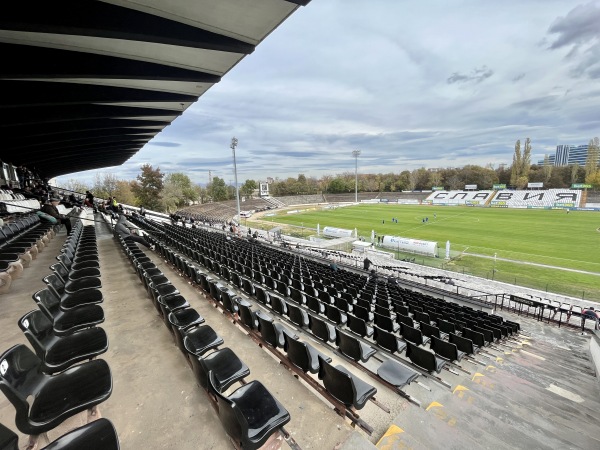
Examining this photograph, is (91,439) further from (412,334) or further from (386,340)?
(412,334)

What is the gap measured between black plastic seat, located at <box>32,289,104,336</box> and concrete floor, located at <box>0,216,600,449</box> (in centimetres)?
61

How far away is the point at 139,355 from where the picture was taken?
3.85 m

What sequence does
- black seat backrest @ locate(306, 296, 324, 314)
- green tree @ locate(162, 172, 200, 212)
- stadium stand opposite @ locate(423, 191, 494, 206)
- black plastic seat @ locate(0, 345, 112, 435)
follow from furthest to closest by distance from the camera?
stadium stand opposite @ locate(423, 191, 494, 206)
green tree @ locate(162, 172, 200, 212)
black seat backrest @ locate(306, 296, 324, 314)
black plastic seat @ locate(0, 345, 112, 435)

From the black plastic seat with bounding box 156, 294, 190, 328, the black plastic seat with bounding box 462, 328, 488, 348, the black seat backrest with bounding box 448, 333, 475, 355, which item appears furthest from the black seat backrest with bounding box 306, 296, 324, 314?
the black plastic seat with bounding box 462, 328, 488, 348

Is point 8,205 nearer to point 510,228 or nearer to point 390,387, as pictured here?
point 390,387

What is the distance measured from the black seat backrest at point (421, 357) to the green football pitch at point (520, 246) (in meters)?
13.9

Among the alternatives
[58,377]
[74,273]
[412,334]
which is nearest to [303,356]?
[58,377]

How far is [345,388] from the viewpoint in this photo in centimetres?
280

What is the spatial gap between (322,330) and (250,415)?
2.58 m

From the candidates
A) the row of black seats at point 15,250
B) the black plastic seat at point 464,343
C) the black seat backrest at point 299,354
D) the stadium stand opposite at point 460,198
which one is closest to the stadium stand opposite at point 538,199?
the stadium stand opposite at point 460,198

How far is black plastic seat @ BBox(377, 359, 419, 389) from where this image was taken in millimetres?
3645

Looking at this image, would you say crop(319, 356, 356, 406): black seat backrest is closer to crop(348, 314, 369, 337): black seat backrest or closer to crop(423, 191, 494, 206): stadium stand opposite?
crop(348, 314, 369, 337): black seat backrest

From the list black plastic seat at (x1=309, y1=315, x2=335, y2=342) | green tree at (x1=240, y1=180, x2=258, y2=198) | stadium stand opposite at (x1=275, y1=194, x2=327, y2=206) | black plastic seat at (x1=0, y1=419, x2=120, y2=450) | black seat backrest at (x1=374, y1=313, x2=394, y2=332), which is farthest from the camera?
green tree at (x1=240, y1=180, x2=258, y2=198)

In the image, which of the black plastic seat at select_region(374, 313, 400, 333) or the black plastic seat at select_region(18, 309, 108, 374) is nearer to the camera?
the black plastic seat at select_region(18, 309, 108, 374)
